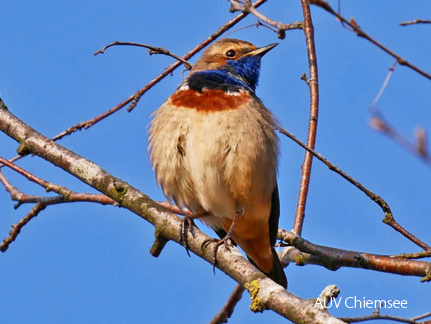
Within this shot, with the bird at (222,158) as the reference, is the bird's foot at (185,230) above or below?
below

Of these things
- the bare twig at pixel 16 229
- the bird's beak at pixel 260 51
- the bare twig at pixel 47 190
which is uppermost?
the bird's beak at pixel 260 51

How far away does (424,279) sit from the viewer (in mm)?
4332

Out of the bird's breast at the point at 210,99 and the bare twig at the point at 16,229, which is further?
the bird's breast at the point at 210,99

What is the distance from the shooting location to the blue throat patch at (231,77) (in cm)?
648

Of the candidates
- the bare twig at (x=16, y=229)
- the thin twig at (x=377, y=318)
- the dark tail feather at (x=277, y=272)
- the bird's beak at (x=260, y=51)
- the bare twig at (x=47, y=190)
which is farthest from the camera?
the bird's beak at (x=260, y=51)

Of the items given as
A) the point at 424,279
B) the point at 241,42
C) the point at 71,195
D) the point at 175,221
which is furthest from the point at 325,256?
the point at 241,42

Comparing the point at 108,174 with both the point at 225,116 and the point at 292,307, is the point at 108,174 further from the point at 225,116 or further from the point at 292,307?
the point at 292,307

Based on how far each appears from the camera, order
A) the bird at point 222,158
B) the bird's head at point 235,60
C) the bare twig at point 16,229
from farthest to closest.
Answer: the bird's head at point 235,60, the bird at point 222,158, the bare twig at point 16,229

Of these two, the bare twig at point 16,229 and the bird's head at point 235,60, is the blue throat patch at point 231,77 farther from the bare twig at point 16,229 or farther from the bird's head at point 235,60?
the bare twig at point 16,229

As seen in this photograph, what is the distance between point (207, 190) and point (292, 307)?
2.71 meters

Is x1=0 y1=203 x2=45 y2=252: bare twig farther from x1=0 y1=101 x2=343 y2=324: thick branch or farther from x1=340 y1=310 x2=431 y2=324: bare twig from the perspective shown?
x1=340 y1=310 x2=431 y2=324: bare twig

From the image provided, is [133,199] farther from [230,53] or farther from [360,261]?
[230,53]

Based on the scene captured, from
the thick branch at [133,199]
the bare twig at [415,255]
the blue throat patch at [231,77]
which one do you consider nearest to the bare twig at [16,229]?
the thick branch at [133,199]

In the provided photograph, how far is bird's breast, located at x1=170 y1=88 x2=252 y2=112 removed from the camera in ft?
19.8
